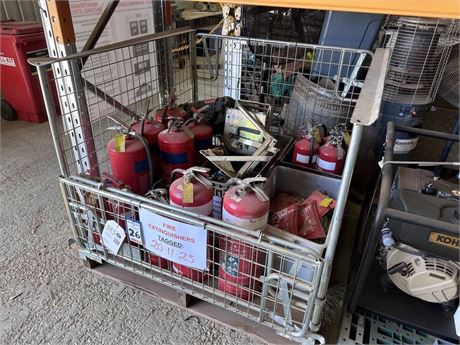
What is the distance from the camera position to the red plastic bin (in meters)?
2.22

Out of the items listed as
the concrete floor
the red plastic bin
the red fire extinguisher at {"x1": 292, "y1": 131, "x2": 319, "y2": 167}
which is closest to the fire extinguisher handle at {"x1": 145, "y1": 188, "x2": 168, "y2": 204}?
the concrete floor

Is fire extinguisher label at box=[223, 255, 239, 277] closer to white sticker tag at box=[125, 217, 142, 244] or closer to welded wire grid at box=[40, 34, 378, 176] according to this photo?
white sticker tag at box=[125, 217, 142, 244]

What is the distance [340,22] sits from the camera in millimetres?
1661

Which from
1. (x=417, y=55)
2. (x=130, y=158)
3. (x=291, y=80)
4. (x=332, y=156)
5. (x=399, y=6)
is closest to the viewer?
(x=399, y=6)

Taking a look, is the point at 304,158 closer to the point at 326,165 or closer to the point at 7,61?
the point at 326,165

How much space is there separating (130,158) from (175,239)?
37cm

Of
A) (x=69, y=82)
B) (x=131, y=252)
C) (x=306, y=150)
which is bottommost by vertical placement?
(x=131, y=252)

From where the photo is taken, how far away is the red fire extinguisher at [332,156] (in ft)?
4.22

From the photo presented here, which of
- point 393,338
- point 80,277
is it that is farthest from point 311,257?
point 80,277

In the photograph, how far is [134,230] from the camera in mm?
1017

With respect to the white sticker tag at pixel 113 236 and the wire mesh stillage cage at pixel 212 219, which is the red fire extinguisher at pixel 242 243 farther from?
the white sticker tag at pixel 113 236

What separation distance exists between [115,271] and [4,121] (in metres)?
1.99

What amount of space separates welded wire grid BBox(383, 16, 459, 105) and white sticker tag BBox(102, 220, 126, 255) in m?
1.45

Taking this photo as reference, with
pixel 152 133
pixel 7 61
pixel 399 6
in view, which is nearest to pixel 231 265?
pixel 152 133
